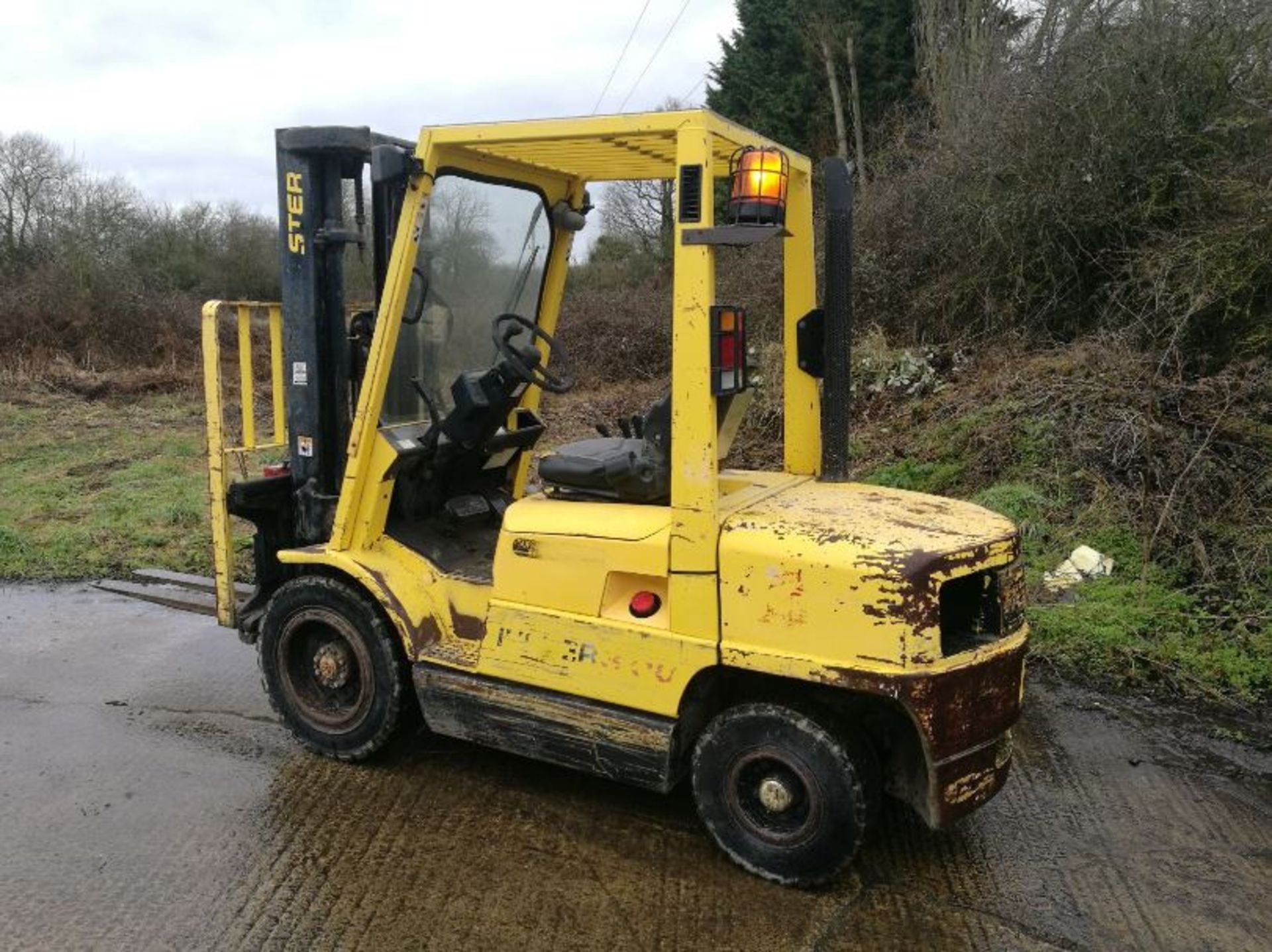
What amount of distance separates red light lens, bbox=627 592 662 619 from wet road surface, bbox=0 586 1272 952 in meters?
0.85

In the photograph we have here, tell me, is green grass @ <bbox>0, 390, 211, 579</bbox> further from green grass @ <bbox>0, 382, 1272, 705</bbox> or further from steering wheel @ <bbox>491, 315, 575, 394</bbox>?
steering wheel @ <bbox>491, 315, 575, 394</bbox>

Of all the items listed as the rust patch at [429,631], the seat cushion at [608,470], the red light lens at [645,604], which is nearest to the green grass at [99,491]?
the rust patch at [429,631]

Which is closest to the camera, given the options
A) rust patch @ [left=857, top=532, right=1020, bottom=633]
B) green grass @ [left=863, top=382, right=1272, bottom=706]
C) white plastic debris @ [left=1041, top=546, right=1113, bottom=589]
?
rust patch @ [left=857, top=532, right=1020, bottom=633]

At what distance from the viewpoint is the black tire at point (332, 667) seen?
391 cm

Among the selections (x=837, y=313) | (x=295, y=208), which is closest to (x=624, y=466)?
(x=837, y=313)

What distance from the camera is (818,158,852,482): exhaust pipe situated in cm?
327

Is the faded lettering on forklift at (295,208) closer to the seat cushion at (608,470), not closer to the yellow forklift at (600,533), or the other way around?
the yellow forklift at (600,533)

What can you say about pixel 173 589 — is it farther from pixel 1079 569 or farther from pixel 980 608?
pixel 1079 569

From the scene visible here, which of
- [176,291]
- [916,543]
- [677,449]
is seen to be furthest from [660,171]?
[176,291]

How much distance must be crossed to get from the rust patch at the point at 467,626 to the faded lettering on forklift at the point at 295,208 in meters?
1.62

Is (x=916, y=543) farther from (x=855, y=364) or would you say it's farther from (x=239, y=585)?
(x=855, y=364)

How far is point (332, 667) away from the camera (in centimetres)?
405

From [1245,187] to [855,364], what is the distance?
375 cm

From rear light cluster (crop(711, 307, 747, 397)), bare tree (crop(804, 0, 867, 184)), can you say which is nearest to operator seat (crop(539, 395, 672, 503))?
rear light cluster (crop(711, 307, 747, 397))
